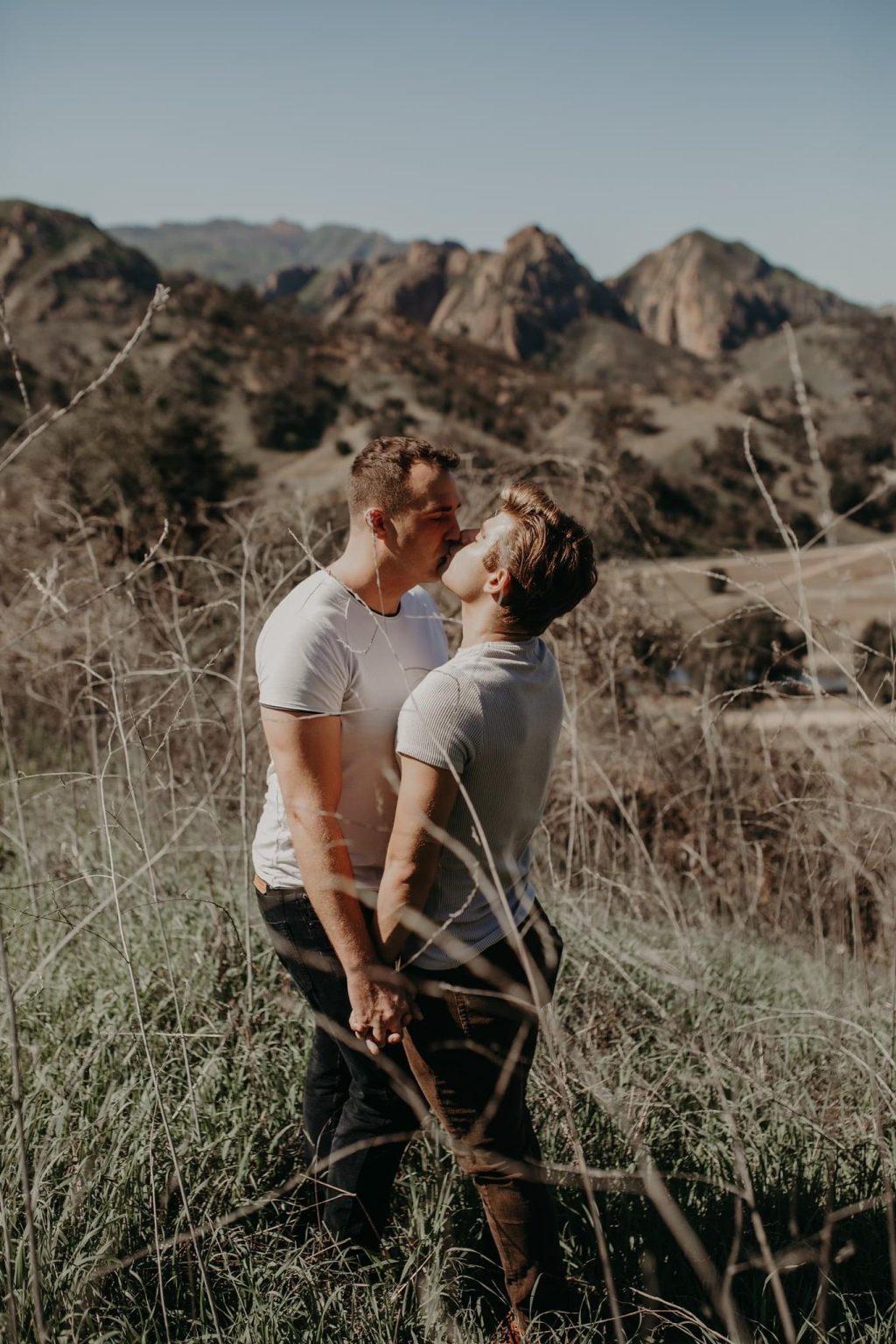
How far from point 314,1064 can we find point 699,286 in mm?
93621

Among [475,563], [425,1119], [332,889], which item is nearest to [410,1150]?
[425,1119]

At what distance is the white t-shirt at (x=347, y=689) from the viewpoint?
1.56 meters

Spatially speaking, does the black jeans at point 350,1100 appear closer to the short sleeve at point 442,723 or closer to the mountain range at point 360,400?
the short sleeve at point 442,723

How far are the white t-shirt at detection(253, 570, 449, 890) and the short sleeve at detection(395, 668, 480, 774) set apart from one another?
157mm

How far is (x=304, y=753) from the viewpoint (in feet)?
5.03

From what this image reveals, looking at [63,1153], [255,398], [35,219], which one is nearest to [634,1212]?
[63,1153]

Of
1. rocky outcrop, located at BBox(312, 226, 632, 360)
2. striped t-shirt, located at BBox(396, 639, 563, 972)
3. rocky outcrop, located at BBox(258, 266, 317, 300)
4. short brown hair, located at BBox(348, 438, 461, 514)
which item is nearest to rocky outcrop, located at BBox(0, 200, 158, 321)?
rocky outcrop, located at BBox(312, 226, 632, 360)

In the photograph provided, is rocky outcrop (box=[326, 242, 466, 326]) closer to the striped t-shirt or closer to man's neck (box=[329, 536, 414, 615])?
man's neck (box=[329, 536, 414, 615])

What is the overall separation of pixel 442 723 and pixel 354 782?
333 mm

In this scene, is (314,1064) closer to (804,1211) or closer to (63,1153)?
(63,1153)

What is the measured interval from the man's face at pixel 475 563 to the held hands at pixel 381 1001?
2.39 feet

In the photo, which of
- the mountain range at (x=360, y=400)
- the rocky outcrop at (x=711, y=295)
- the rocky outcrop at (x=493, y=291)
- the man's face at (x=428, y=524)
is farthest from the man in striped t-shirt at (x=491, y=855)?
the rocky outcrop at (x=711, y=295)

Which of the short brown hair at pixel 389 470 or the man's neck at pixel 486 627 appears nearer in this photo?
the man's neck at pixel 486 627

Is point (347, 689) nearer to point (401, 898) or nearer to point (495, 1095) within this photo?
point (401, 898)
